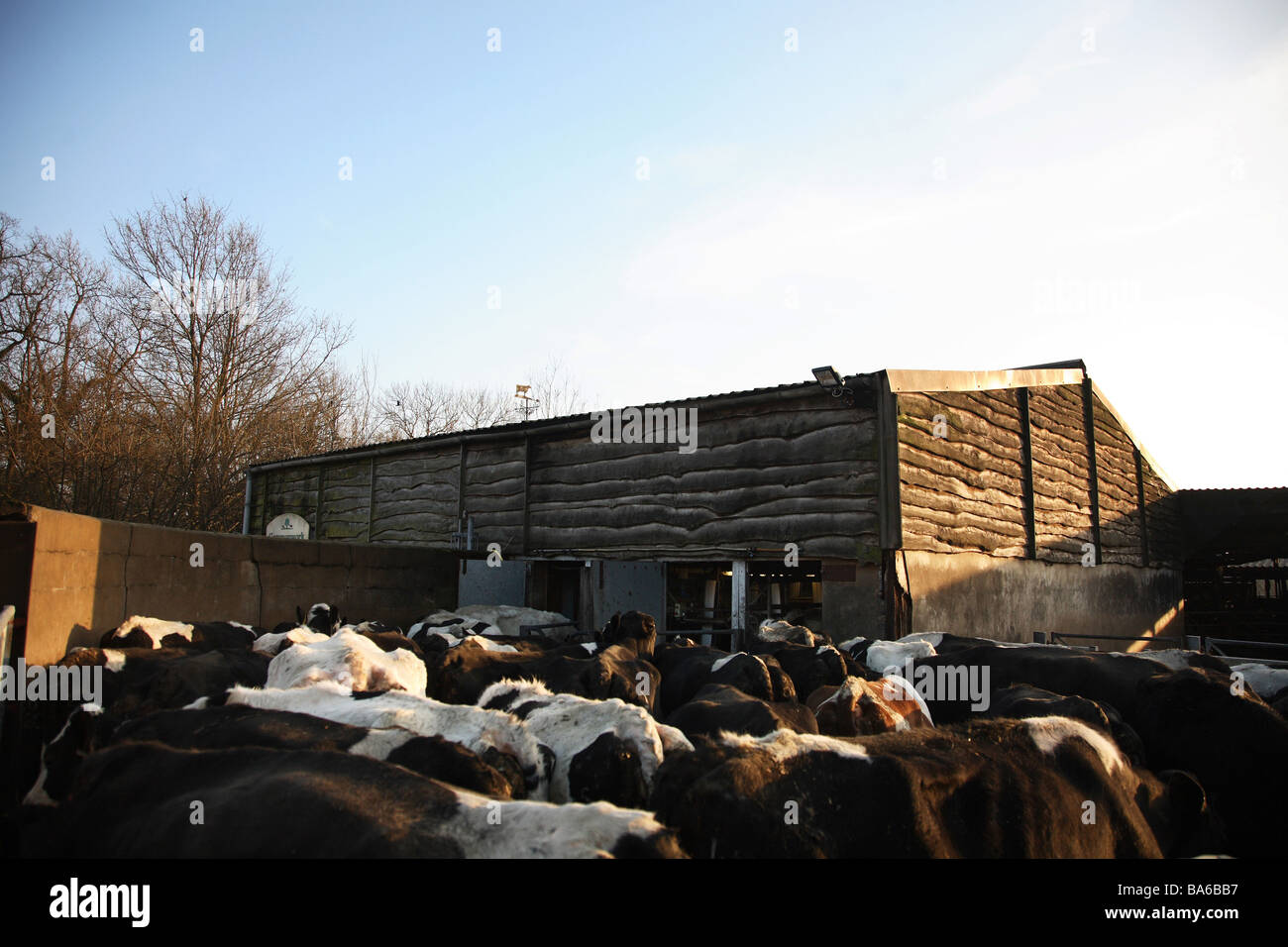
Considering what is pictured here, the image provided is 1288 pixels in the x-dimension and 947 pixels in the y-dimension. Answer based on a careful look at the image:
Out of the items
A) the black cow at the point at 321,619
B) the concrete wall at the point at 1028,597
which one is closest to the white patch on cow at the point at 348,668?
the black cow at the point at 321,619

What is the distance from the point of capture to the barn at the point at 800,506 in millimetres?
12781

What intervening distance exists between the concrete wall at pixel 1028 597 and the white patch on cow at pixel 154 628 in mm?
9514

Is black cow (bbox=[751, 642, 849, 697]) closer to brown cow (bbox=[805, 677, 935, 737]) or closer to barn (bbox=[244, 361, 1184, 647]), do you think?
brown cow (bbox=[805, 677, 935, 737])

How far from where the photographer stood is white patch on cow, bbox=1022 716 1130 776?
4.52 m

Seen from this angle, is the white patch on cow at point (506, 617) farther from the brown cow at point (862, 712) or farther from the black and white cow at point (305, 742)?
the black and white cow at point (305, 742)

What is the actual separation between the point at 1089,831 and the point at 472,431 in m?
15.0

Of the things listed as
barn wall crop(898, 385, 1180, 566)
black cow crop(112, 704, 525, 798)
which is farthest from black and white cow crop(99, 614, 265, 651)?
barn wall crop(898, 385, 1180, 566)

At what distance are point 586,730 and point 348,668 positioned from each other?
2.57m

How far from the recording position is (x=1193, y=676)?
639cm

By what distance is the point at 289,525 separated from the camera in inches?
864

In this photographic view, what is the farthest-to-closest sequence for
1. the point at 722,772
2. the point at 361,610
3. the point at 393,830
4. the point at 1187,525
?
the point at 1187,525 < the point at 361,610 < the point at 722,772 < the point at 393,830

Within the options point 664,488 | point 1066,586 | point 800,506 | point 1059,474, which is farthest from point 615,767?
point 1059,474

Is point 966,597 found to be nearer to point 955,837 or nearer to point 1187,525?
point 955,837
